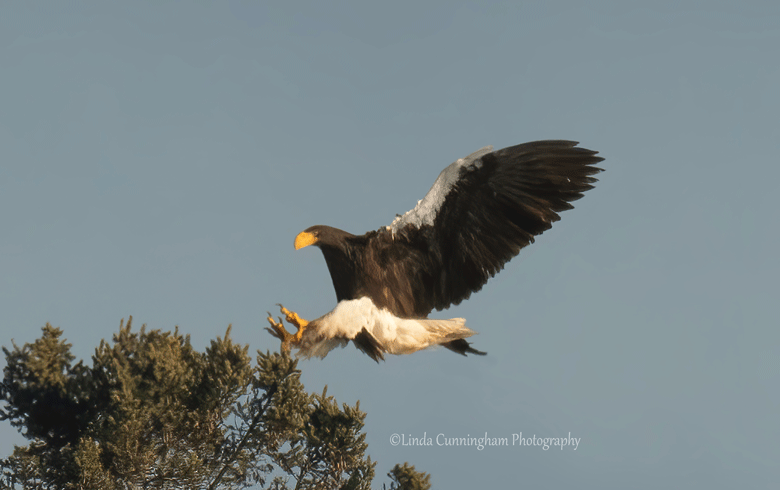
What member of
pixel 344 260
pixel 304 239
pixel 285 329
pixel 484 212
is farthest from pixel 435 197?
pixel 285 329

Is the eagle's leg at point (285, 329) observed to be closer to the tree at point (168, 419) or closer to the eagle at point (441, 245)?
the eagle at point (441, 245)

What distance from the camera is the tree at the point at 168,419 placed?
872 cm

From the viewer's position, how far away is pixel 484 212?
6.50 m

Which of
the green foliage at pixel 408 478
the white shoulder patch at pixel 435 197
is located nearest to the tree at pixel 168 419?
the green foliage at pixel 408 478

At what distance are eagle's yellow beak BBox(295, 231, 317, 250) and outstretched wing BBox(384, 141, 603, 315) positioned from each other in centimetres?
74

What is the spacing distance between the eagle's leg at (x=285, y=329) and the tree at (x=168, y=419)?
2316mm

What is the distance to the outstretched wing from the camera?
6.24 m

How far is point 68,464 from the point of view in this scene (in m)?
8.66

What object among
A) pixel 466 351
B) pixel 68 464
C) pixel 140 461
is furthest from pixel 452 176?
pixel 68 464

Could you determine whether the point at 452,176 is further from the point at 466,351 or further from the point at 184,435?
the point at 184,435

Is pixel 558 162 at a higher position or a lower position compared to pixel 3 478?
higher

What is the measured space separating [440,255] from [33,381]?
7.52 m

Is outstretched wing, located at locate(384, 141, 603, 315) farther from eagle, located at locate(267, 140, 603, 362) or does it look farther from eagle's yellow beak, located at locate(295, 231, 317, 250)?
eagle's yellow beak, located at locate(295, 231, 317, 250)

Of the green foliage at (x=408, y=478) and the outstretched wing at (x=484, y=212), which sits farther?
the green foliage at (x=408, y=478)
